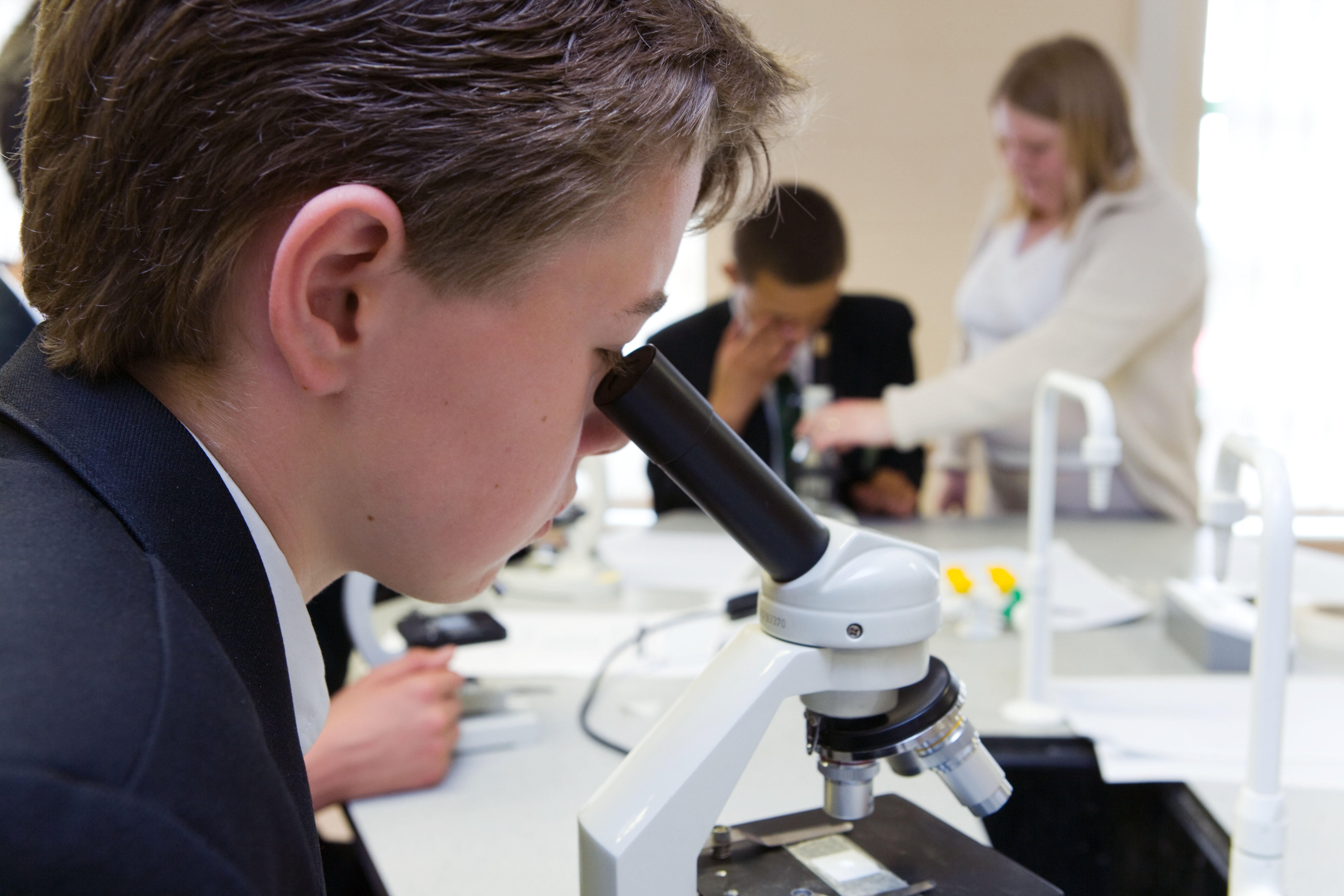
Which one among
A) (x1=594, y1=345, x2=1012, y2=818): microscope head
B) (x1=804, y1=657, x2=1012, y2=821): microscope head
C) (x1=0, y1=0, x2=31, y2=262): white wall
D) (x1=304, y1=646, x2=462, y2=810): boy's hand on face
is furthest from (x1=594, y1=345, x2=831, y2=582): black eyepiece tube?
(x1=0, y1=0, x2=31, y2=262): white wall

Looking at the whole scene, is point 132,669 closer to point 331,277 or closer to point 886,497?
point 331,277

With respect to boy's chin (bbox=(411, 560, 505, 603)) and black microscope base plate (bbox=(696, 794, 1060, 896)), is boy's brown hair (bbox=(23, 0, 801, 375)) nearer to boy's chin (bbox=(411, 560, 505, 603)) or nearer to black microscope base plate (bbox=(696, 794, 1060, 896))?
boy's chin (bbox=(411, 560, 505, 603))

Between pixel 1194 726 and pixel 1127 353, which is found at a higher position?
pixel 1127 353

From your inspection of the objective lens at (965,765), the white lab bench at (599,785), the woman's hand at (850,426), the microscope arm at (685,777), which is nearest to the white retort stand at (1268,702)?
the white lab bench at (599,785)

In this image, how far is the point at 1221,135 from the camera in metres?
3.59

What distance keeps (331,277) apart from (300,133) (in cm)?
6

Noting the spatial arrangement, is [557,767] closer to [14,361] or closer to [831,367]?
[14,361]

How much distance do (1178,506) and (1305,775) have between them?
4.25 feet

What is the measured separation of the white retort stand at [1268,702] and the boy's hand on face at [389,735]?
659 mm

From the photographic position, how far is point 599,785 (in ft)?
3.21

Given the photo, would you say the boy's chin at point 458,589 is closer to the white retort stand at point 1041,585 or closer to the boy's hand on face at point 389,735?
the boy's hand on face at point 389,735

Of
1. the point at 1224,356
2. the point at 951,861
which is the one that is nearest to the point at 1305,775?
the point at 951,861

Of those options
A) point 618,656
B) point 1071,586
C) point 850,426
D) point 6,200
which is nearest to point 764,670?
point 618,656

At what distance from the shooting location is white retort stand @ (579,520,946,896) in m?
0.56
